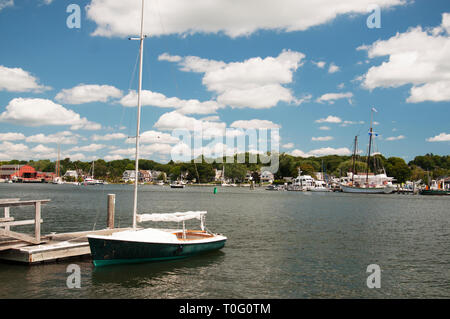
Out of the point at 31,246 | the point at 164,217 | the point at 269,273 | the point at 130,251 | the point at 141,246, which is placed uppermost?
the point at 164,217

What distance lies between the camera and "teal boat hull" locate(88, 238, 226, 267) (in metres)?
18.9

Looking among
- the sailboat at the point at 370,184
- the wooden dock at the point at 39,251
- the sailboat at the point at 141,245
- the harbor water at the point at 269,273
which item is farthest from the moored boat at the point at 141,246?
the sailboat at the point at 370,184

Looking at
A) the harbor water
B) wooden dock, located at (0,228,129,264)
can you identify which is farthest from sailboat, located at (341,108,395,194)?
wooden dock, located at (0,228,129,264)

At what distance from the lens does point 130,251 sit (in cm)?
1962

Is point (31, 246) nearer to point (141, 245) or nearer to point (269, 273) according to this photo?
point (141, 245)

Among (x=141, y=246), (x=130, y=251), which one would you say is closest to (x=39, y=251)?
(x=130, y=251)

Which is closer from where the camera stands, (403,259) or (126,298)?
(126,298)

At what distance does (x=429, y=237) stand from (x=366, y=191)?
120m

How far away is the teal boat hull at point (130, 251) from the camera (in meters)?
18.9

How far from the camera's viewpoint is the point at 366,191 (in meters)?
148

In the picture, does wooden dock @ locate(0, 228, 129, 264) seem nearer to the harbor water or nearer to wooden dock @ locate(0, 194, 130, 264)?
wooden dock @ locate(0, 194, 130, 264)

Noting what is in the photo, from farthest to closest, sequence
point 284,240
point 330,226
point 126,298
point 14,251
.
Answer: point 330,226 < point 284,240 < point 14,251 < point 126,298
